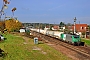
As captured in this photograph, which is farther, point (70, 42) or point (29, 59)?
point (70, 42)

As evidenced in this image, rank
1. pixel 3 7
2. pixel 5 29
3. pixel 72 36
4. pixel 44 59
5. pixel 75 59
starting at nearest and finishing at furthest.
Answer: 1. pixel 3 7
2. pixel 5 29
3. pixel 44 59
4. pixel 75 59
5. pixel 72 36

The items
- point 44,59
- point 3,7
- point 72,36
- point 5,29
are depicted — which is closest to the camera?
point 3,7

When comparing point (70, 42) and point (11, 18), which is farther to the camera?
point (70, 42)

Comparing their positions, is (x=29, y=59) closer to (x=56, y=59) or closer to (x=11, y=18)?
(x=56, y=59)

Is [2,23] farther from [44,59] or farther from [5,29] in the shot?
[44,59]

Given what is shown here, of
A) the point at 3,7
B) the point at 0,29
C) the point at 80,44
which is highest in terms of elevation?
the point at 3,7

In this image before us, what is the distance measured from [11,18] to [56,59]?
18.5 m

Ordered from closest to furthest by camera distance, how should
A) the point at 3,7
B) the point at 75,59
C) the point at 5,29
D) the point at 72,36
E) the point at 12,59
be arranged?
the point at 3,7 → the point at 5,29 → the point at 12,59 → the point at 75,59 → the point at 72,36

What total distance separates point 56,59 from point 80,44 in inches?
750

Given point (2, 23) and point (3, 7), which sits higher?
point (3, 7)

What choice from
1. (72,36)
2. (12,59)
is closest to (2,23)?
(12,59)

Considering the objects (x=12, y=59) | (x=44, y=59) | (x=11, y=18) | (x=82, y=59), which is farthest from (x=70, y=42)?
(x=11, y=18)

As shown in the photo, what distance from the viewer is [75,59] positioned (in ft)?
73.3

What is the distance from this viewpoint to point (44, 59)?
67.7 feet
